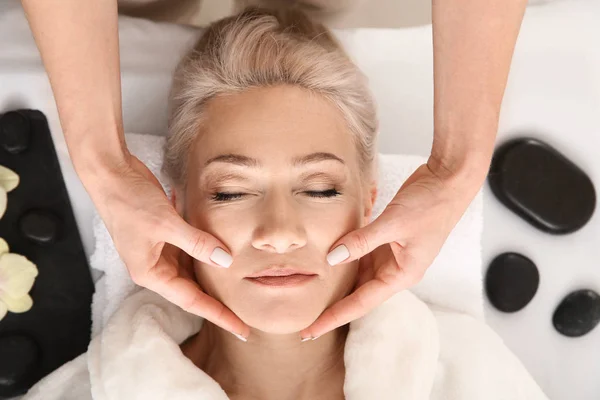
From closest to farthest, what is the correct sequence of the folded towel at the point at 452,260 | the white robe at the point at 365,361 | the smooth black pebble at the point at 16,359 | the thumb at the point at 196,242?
the thumb at the point at 196,242 → the white robe at the point at 365,361 → the smooth black pebble at the point at 16,359 → the folded towel at the point at 452,260

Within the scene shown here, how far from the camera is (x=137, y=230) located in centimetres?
108

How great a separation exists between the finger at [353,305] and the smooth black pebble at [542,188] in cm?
61

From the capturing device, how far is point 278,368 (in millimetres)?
1334

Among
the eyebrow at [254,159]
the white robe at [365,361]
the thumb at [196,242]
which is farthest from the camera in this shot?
the white robe at [365,361]

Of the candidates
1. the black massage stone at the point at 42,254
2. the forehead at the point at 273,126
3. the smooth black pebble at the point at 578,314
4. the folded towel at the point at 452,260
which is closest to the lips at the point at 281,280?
the forehead at the point at 273,126

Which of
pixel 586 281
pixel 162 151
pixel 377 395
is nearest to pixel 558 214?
pixel 586 281

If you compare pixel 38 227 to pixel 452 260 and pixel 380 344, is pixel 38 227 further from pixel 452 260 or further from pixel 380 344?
pixel 452 260

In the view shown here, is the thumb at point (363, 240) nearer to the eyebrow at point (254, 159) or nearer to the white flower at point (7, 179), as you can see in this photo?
the eyebrow at point (254, 159)

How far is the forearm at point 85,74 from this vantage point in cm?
109

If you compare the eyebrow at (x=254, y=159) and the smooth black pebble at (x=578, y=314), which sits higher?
the eyebrow at (x=254, y=159)

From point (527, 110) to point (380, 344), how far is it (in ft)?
2.64

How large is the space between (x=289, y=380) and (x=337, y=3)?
3.16 feet

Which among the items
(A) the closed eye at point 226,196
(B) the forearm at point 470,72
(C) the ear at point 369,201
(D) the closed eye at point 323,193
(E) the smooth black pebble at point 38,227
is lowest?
(E) the smooth black pebble at point 38,227

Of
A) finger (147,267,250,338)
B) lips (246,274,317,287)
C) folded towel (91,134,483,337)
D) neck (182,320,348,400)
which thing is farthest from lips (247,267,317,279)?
folded towel (91,134,483,337)
